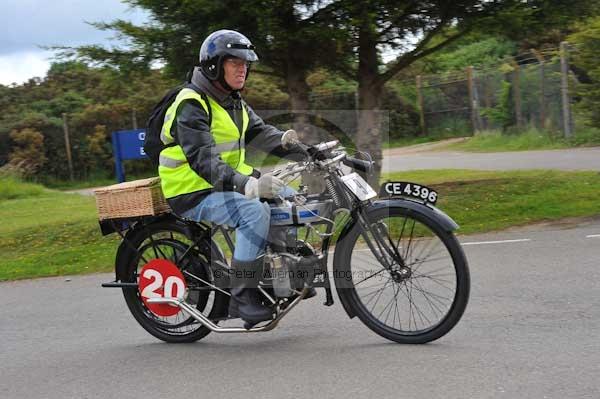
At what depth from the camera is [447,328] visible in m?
5.04

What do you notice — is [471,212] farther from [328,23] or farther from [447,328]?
[447,328]

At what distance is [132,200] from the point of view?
5582 millimetres

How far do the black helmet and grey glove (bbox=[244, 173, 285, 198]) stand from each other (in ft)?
2.48

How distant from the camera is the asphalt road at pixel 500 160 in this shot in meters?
16.1

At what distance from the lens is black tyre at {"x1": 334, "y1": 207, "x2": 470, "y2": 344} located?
4.98m

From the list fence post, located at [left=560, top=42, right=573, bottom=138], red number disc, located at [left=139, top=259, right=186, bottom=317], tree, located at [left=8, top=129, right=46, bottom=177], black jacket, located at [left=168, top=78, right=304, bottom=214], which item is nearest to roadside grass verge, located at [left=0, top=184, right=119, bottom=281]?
red number disc, located at [left=139, top=259, right=186, bottom=317]

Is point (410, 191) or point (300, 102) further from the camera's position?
point (300, 102)

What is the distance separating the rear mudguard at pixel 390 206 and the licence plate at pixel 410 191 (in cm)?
5

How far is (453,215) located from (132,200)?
6068 mm

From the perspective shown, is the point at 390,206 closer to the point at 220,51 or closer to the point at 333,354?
the point at 333,354

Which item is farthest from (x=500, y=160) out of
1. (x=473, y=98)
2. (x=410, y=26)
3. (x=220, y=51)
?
(x=220, y=51)

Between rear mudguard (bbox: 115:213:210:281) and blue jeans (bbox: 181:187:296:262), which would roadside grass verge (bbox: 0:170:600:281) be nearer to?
rear mudguard (bbox: 115:213:210:281)

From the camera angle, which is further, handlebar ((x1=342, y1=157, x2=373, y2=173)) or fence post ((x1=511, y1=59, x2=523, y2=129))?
fence post ((x1=511, y1=59, x2=523, y2=129))

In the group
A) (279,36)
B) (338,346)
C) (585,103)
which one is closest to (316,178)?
(338,346)
